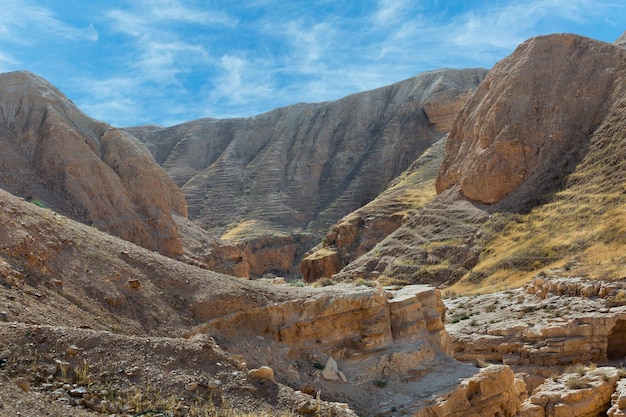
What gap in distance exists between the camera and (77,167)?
23375 mm

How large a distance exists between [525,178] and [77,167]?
25.2 meters

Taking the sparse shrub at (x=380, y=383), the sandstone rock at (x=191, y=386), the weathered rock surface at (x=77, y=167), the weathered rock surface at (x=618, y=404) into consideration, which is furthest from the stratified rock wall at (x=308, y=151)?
the sandstone rock at (x=191, y=386)

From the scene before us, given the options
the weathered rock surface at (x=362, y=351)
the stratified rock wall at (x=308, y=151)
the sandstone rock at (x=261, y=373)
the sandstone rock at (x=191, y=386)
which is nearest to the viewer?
the sandstone rock at (x=191, y=386)

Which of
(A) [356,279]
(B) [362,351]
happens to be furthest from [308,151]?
(B) [362,351]

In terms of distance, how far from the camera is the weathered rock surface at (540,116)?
35531mm

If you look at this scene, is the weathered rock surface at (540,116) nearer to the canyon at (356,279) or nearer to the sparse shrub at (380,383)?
the canyon at (356,279)

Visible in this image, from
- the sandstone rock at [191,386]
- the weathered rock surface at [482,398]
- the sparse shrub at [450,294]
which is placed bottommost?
the sparse shrub at [450,294]

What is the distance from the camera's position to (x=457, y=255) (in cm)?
3419

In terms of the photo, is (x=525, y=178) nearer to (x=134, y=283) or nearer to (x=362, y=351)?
(x=362, y=351)

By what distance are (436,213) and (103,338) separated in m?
32.4

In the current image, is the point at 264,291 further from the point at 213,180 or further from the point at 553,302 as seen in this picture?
the point at 213,180

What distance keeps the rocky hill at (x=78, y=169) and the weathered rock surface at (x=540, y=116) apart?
1846 centimetres

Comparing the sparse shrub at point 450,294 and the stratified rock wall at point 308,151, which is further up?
the stratified rock wall at point 308,151

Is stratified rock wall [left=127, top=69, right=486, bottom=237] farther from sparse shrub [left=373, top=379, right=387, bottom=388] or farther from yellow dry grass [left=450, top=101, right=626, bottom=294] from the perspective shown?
sparse shrub [left=373, top=379, right=387, bottom=388]
